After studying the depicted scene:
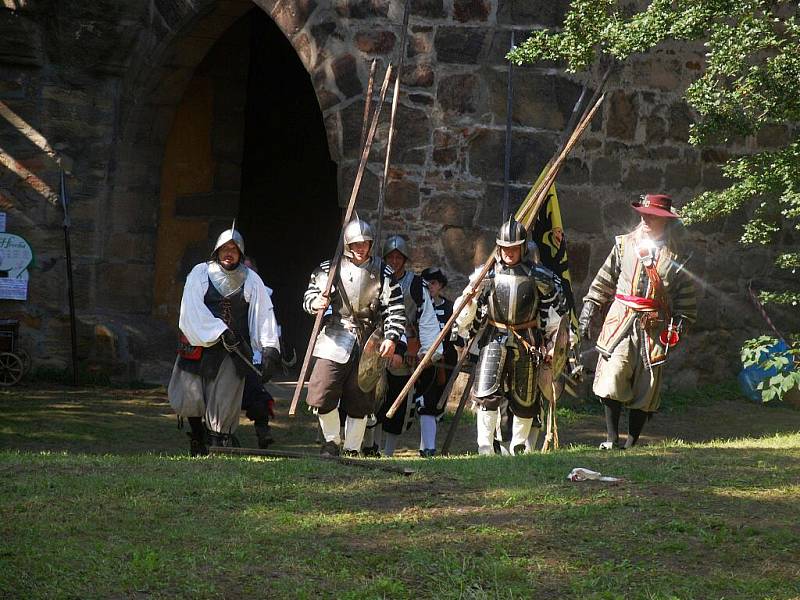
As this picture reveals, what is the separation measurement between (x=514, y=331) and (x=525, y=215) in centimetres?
173

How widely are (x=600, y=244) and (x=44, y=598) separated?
7968 mm

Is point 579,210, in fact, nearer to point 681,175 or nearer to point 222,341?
point 681,175

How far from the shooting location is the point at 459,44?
11344mm

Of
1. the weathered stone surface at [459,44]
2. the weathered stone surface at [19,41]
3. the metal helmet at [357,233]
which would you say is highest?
the weathered stone surface at [19,41]

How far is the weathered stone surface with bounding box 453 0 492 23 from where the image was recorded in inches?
446

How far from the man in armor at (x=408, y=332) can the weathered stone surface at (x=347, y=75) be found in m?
2.01

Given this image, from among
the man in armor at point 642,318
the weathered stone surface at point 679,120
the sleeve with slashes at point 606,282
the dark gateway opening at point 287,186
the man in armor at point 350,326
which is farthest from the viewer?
the dark gateway opening at point 287,186

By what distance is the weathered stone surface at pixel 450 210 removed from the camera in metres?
11.4

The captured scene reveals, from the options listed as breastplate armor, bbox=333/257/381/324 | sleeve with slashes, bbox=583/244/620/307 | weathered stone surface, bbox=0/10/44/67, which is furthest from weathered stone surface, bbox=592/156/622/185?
weathered stone surface, bbox=0/10/44/67

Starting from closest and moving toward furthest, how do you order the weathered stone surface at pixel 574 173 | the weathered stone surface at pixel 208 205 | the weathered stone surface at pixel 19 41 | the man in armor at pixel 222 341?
the man in armor at pixel 222 341
the weathered stone surface at pixel 574 173
the weathered stone surface at pixel 19 41
the weathered stone surface at pixel 208 205

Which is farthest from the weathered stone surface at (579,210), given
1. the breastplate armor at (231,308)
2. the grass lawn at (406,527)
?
the grass lawn at (406,527)

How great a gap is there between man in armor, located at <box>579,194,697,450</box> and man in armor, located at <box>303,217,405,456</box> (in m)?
1.35

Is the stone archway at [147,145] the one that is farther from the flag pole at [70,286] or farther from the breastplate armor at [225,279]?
the breastplate armor at [225,279]

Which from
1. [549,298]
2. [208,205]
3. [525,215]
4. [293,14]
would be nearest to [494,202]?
[525,215]
